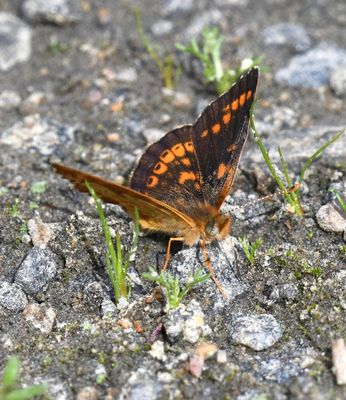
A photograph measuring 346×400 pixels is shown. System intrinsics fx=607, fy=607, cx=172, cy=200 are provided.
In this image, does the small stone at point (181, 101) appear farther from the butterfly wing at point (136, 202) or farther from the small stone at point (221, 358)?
the small stone at point (221, 358)

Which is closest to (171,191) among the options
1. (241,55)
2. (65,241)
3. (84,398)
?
(65,241)

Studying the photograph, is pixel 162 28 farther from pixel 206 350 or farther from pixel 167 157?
pixel 206 350

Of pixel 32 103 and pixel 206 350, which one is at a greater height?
pixel 32 103

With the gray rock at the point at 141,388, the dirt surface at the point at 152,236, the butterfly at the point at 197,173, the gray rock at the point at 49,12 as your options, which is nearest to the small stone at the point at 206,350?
the dirt surface at the point at 152,236

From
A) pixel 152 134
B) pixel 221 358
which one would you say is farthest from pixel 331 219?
pixel 152 134

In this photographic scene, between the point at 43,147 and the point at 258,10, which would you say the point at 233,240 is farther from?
the point at 258,10

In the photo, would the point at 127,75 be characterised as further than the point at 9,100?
Yes

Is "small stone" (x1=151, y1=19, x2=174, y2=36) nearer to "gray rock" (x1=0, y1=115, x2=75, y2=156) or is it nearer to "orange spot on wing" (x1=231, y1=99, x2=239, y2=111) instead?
"gray rock" (x1=0, y1=115, x2=75, y2=156)
